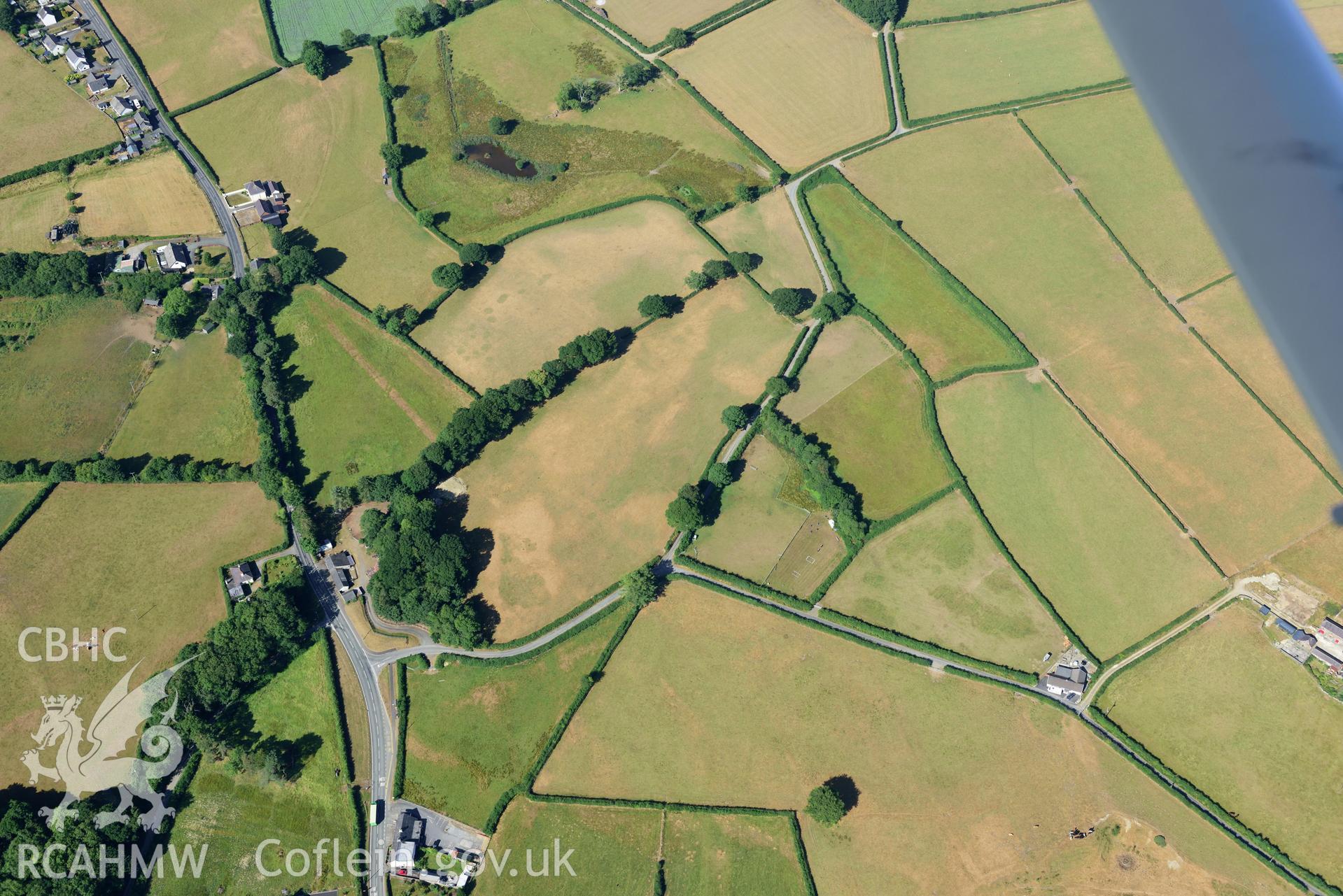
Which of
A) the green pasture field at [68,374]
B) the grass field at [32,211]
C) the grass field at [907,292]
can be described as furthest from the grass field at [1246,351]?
the grass field at [32,211]

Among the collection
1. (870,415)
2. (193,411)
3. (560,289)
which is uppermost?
(560,289)

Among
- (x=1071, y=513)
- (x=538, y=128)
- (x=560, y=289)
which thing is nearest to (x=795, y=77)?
(x=538, y=128)

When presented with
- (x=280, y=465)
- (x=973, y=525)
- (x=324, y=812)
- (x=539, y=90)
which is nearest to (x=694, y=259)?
(x=539, y=90)

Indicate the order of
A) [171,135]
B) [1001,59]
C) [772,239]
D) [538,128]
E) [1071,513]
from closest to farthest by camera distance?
1. [1071,513]
2. [772,239]
3. [538,128]
4. [1001,59]
5. [171,135]

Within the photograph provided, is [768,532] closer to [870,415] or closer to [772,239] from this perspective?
[870,415]

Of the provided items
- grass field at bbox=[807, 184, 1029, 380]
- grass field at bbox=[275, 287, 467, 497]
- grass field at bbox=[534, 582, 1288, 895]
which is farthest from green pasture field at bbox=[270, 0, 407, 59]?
grass field at bbox=[534, 582, 1288, 895]

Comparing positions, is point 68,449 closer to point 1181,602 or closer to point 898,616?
point 898,616
